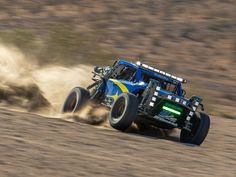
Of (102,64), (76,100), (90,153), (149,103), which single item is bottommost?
(90,153)

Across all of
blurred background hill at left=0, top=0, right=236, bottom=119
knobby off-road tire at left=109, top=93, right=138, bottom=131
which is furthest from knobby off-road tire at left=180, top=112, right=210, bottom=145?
blurred background hill at left=0, top=0, right=236, bottom=119

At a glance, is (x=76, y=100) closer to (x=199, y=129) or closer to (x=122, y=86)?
(x=122, y=86)

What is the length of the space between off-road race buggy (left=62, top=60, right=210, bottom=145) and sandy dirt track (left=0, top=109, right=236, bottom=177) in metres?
0.37

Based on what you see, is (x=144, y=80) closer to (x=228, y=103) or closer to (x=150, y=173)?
(x=150, y=173)

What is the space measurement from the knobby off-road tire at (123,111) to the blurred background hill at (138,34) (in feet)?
36.5

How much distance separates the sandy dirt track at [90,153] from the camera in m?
7.21

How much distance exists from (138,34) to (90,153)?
2273cm

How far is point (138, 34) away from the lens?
101 ft

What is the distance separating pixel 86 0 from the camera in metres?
35.2

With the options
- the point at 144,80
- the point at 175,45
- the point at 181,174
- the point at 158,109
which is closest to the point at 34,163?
the point at 181,174

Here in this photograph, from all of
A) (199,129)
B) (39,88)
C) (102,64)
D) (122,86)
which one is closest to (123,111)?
(122,86)

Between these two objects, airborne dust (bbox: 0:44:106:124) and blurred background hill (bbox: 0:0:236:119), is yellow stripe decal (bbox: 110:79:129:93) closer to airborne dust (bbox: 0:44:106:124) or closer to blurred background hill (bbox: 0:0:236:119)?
airborne dust (bbox: 0:44:106:124)

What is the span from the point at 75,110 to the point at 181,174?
15.9 feet

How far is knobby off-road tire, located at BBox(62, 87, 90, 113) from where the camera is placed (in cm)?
1241
